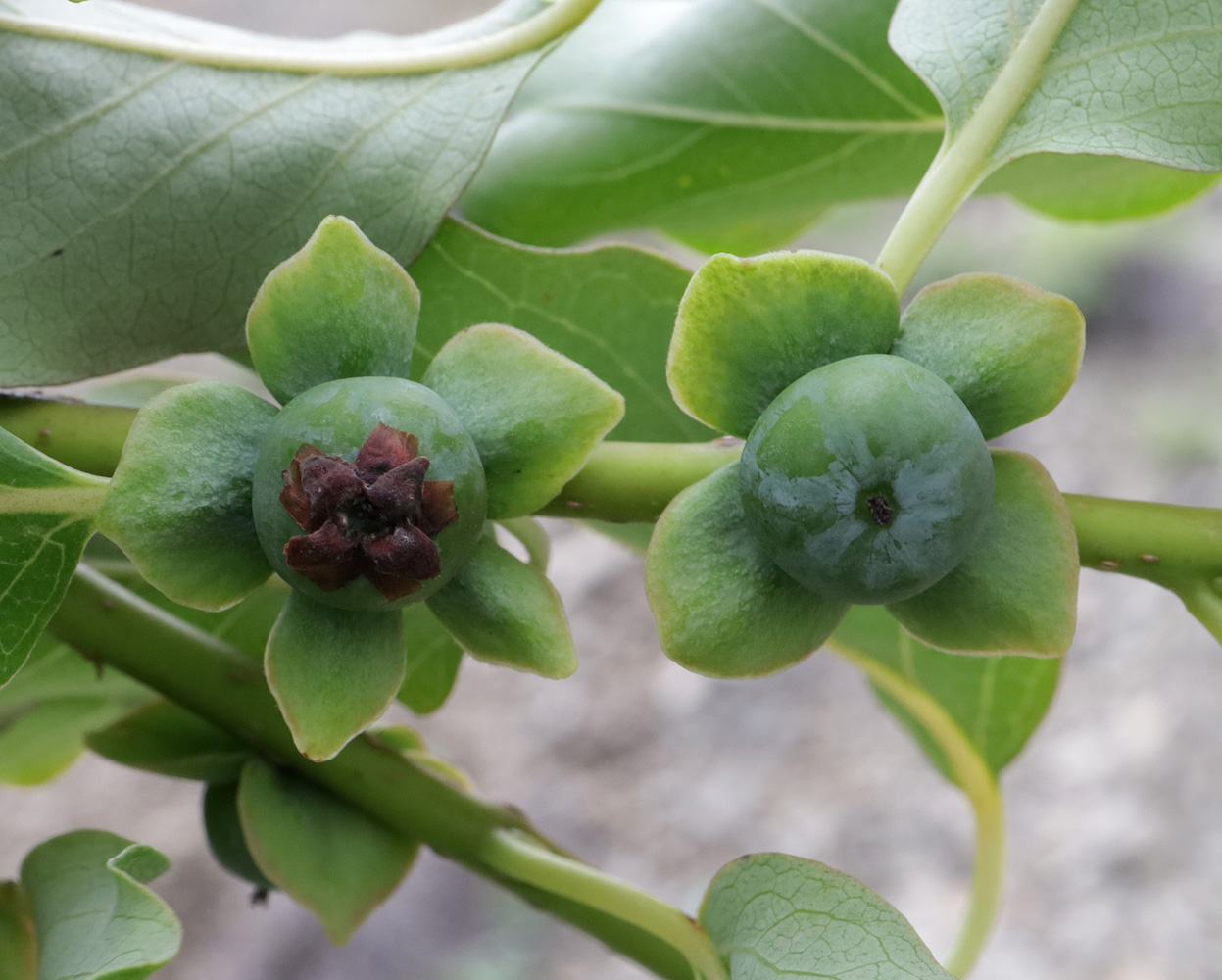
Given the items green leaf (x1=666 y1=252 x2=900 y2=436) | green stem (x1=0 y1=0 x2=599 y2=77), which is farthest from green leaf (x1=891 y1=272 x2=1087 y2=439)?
green stem (x1=0 y1=0 x2=599 y2=77)

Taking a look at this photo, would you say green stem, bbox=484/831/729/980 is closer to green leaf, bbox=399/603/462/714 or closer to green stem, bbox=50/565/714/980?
green stem, bbox=50/565/714/980

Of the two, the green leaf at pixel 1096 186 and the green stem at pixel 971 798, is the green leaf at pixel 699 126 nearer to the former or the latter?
the green leaf at pixel 1096 186

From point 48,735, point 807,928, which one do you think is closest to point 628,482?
point 807,928

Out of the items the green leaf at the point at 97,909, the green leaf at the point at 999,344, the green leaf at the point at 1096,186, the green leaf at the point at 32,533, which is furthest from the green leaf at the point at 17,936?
the green leaf at the point at 1096,186

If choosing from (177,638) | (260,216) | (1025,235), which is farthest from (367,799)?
(1025,235)

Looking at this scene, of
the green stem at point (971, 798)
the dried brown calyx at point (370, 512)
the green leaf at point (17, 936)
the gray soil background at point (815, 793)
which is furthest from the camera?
the gray soil background at point (815, 793)
